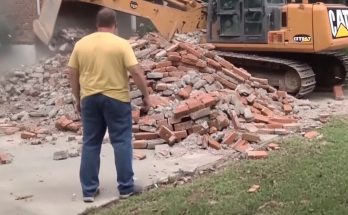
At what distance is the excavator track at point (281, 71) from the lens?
12.4 meters

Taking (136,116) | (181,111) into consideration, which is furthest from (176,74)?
(181,111)

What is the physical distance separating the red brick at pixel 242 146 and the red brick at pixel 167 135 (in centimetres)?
79

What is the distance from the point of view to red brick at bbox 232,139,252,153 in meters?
7.98

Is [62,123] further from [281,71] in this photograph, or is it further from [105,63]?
[281,71]

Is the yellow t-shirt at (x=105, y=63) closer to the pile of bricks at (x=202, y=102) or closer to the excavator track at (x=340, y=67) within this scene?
the pile of bricks at (x=202, y=102)

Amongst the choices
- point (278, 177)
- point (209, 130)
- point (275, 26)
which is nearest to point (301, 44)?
point (275, 26)

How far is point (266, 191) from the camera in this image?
19.6 ft

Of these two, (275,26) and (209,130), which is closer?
(209,130)

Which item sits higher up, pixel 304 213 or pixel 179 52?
pixel 179 52

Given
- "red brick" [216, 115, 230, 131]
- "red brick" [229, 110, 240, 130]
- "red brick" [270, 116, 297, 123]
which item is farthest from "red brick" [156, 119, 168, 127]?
"red brick" [270, 116, 297, 123]

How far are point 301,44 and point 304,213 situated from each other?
24.1 ft

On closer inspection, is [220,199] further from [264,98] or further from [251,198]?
[264,98]

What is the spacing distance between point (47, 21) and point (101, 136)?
6.62 meters

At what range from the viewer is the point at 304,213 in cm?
534
